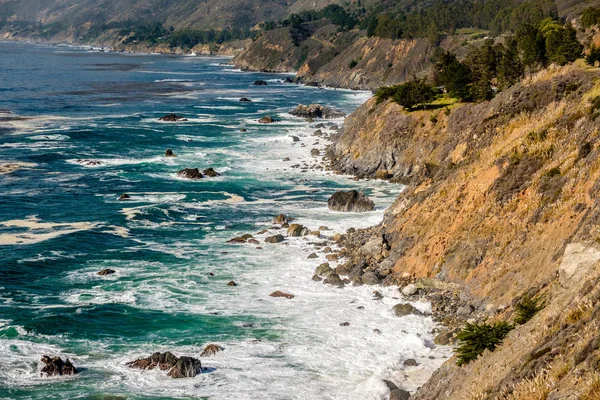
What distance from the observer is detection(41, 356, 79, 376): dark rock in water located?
106 feet

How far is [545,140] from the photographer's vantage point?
44.1m

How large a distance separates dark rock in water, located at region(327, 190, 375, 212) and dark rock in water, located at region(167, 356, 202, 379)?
2979 centimetres

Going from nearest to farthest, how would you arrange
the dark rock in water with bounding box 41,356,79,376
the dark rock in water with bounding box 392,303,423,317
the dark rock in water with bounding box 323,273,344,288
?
1. the dark rock in water with bounding box 41,356,79,376
2. the dark rock in water with bounding box 392,303,423,317
3. the dark rock in water with bounding box 323,273,344,288

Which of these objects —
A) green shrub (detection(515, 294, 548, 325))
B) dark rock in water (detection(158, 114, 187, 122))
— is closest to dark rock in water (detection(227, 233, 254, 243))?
green shrub (detection(515, 294, 548, 325))

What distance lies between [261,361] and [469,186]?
1987cm

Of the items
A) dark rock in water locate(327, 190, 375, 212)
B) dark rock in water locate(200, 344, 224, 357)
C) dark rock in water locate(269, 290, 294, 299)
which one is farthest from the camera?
dark rock in water locate(327, 190, 375, 212)

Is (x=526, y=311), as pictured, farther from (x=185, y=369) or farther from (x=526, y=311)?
(x=185, y=369)

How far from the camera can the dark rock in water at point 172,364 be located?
3200 centimetres

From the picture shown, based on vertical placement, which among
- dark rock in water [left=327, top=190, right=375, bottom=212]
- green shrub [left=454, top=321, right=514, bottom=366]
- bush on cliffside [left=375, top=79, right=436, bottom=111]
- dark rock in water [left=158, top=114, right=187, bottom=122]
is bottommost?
dark rock in water [left=327, top=190, right=375, bottom=212]

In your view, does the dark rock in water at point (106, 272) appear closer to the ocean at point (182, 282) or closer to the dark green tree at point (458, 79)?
the ocean at point (182, 282)

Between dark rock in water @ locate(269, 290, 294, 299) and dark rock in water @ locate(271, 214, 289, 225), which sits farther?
dark rock in water @ locate(271, 214, 289, 225)

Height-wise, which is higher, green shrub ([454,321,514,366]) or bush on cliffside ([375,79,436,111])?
bush on cliffside ([375,79,436,111])

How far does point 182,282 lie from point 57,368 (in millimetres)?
12785

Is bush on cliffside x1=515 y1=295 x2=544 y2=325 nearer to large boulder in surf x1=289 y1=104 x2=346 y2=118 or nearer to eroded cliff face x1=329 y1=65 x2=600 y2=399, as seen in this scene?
eroded cliff face x1=329 y1=65 x2=600 y2=399
